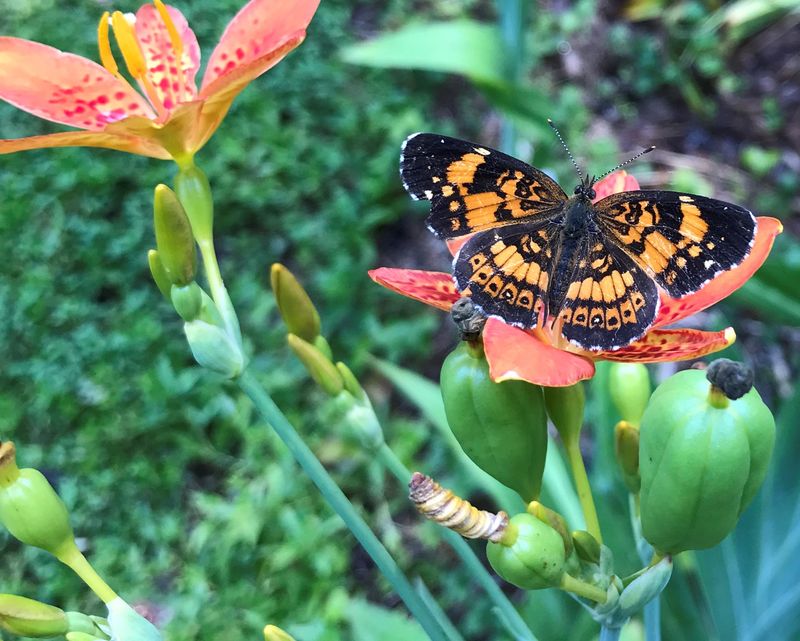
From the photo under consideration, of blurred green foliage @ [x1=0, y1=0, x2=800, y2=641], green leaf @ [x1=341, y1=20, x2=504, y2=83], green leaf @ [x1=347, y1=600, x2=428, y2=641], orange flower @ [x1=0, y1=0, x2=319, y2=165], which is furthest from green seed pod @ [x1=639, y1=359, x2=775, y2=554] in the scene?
green leaf @ [x1=341, y1=20, x2=504, y2=83]

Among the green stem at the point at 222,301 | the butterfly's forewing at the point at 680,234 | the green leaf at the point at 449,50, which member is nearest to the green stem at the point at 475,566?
the green stem at the point at 222,301

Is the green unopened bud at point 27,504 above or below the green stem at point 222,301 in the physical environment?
below

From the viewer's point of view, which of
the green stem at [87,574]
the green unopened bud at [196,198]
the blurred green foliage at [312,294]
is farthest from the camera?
the blurred green foliage at [312,294]

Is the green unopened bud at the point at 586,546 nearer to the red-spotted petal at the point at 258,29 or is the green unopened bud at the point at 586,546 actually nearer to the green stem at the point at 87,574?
the green stem at the point at 87,574

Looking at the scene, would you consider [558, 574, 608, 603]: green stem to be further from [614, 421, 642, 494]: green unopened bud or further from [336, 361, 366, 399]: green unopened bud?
[336, 361, 366, 399]: green unopened bud

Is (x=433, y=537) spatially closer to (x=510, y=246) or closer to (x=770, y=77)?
(x=510, y=246)

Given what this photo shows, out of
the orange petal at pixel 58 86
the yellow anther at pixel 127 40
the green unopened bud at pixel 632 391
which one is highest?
the yellow anther at pixel 127 40

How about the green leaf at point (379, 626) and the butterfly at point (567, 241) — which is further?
the green leaf at point (379, 626)
